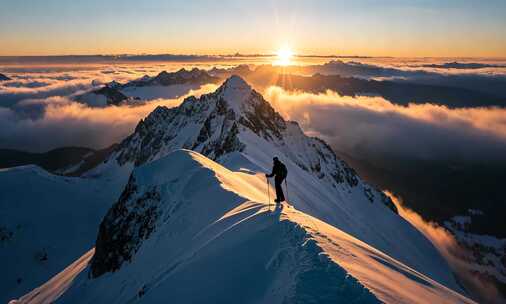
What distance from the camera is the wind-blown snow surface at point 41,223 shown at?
89.9 metres

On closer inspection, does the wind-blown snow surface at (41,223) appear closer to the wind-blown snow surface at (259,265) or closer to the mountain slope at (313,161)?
the mountain slope at (313,161)

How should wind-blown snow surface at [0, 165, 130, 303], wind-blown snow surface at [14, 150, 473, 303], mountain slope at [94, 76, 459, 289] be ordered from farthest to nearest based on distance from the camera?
mountain slope at [94, 76, 459, 289] < wind-blown snow surface at [0, 165, 130, 303] < wind-blown snow surface at [14, 150, 473, 303]

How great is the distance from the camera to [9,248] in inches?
3824

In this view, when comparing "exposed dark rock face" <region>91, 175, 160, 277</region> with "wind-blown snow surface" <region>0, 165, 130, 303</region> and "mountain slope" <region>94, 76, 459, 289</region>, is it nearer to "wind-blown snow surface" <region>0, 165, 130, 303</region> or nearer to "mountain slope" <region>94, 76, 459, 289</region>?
"mountain slope" <region>94, 76, 459, 289</region>

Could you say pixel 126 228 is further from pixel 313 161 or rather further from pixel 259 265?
pixel 313 161

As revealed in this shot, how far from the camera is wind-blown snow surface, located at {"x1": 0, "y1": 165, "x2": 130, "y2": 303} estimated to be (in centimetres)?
8988

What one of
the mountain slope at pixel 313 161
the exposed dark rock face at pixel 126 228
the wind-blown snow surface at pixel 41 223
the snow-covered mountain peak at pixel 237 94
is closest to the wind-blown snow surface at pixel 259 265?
the exposed dark rock face at pixel 126 228

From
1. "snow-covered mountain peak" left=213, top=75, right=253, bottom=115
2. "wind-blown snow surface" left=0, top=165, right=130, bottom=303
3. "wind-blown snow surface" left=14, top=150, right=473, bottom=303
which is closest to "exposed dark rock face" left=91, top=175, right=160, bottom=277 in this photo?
"wind-blown snow surface" left=14, top=150, right=473, bottom=303

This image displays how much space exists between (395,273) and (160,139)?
631 ft

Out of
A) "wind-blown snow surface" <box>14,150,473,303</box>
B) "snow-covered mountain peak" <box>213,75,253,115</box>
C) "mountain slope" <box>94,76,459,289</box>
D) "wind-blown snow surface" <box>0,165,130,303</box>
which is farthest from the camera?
"snow-covered mountain peak" <box>213,75,253,115</box>

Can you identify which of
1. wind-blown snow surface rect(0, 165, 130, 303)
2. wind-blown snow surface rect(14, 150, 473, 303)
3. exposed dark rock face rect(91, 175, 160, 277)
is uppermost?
wind-blown snow surface rect(14, 150, 473, 303)

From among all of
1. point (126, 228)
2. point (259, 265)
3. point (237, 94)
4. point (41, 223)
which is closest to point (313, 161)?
point (237, 94)

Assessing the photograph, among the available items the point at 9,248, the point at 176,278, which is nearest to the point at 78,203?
the point at 9,248

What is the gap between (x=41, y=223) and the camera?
354 ft
